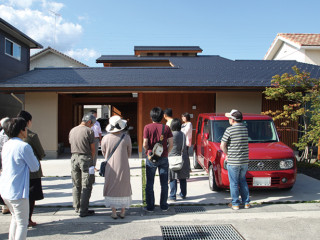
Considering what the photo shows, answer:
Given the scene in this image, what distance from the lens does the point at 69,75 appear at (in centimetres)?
1203

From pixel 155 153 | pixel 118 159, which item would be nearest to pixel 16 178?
pixel 118 159

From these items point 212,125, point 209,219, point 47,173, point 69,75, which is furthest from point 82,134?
point 69,75

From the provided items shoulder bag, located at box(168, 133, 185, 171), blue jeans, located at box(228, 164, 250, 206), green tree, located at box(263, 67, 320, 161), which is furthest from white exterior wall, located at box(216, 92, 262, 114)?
blue jeans, located at box(228, 164, 250, 206)

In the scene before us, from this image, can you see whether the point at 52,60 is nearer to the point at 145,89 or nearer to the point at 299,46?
the point at 145,89

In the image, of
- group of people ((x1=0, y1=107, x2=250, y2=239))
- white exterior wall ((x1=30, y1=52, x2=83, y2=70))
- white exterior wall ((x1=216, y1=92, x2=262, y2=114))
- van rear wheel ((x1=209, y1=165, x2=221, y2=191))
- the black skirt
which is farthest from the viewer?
white exterior wall ((x1=30, y1=52, x2=83, y2=70))

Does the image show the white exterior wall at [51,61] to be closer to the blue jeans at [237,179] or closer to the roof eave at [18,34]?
the roof eave at [18,34]

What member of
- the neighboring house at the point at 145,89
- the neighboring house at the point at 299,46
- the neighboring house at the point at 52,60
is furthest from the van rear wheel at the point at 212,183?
the neighboring house at the point at 52,60

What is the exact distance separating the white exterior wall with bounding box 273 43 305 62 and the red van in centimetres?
1408

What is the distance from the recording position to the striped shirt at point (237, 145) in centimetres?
488

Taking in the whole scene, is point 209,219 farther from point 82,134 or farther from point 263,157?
point 82,134

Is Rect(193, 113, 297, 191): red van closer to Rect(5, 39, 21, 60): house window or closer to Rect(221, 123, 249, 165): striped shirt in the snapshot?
Rect(221, 123, 249, 165): striped shirt

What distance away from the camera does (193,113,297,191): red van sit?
5.57 m

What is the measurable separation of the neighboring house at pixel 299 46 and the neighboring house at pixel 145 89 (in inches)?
183

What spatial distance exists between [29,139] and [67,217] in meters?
1.46
